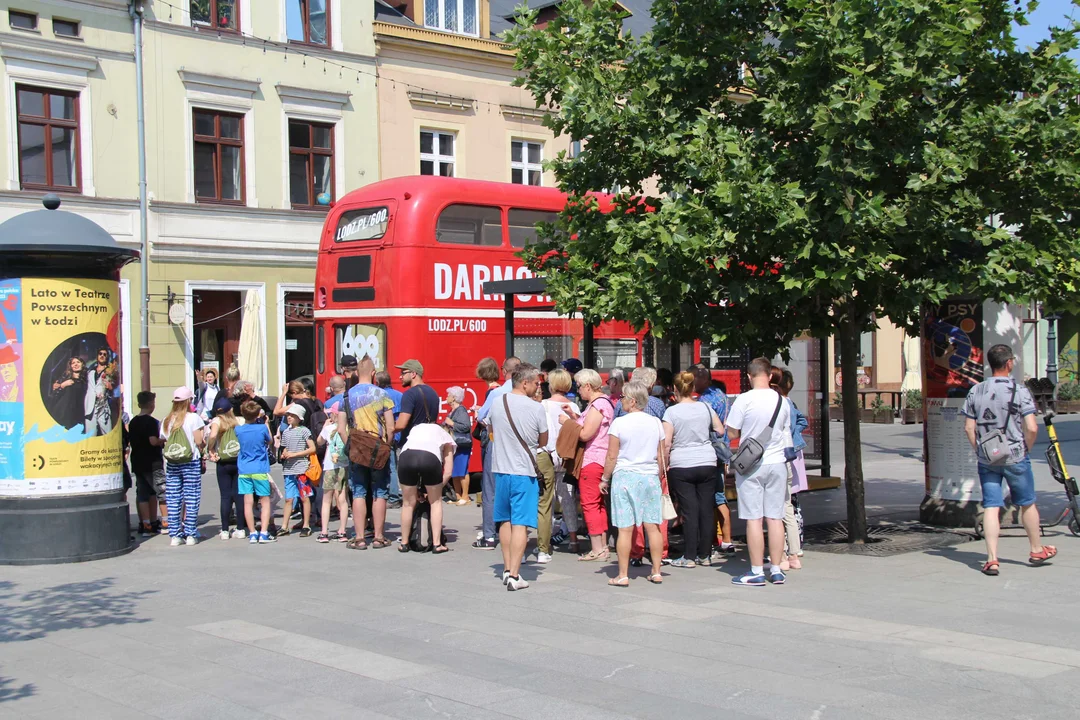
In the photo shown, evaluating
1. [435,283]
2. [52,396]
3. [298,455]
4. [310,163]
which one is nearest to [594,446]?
[298,455]

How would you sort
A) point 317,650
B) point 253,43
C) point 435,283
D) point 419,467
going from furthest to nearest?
point 253,43 < point 435,283 < point 419,467 < point 317,650

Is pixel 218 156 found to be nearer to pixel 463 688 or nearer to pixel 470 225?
pixel 470 225

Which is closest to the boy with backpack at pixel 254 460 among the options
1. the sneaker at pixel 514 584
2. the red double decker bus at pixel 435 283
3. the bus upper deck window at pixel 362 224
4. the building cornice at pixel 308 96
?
the sneaker at pixel 514 584

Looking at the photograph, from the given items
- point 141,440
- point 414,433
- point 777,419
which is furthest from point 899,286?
point 141,440

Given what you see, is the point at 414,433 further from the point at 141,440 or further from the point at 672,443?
the point at 141,440

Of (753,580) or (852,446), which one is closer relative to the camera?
(753,580)

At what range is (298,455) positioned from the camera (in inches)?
514

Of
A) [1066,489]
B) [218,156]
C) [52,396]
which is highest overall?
[218,156]

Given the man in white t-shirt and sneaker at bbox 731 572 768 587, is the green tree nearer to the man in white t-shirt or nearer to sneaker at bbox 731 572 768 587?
the man in white t-shirt

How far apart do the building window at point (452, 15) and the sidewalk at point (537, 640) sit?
21.1 metres

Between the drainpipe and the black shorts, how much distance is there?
594 inches

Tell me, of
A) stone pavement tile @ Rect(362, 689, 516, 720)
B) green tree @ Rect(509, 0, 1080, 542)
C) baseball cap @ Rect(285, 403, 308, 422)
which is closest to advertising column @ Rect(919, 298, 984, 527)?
green tree @ Rect(509, 0, 1080, 542)

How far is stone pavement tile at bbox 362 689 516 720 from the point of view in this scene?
621 cm

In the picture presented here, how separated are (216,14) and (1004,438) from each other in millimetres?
21177
